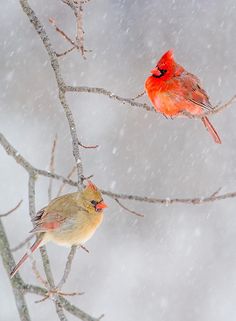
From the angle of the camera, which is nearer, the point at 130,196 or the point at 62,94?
the point at 130,196

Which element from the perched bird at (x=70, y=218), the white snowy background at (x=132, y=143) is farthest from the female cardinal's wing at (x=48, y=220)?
the white snowy background at (x=132, y=143)

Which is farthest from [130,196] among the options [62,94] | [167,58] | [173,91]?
[167,58]

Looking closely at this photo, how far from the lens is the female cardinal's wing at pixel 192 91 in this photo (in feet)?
14.0

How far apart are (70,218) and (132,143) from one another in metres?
5.51

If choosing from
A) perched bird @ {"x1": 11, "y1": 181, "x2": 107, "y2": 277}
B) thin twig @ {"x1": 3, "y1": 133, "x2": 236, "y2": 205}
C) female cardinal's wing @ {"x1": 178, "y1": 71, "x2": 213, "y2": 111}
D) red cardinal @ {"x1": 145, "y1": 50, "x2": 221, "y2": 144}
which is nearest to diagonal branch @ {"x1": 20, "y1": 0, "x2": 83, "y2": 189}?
thin twig @ {"x1": 3, "y1": 133, "x2": 236, "y2": 205}

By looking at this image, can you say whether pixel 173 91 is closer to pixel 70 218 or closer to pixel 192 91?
pixel 192 91

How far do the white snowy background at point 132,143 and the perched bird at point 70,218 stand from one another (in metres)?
5.02

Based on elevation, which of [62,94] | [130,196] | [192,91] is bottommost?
[130,196]

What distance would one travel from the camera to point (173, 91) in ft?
13.8

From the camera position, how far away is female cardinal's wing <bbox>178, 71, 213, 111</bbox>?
168 inches

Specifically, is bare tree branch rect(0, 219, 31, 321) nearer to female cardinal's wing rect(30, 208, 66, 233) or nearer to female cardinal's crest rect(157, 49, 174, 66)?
female cardinal's wing rect(30, 208, 66, 233)

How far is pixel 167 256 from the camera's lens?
910 centimetres

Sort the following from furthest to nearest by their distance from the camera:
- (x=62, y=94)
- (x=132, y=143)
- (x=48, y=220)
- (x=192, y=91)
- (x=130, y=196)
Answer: (x=132, y=143) < (x=192, y=91) < (x=48, y=220) < (x=62, y=94) < (x=130, y=196)

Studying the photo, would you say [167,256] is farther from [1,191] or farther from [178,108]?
[178,108]
